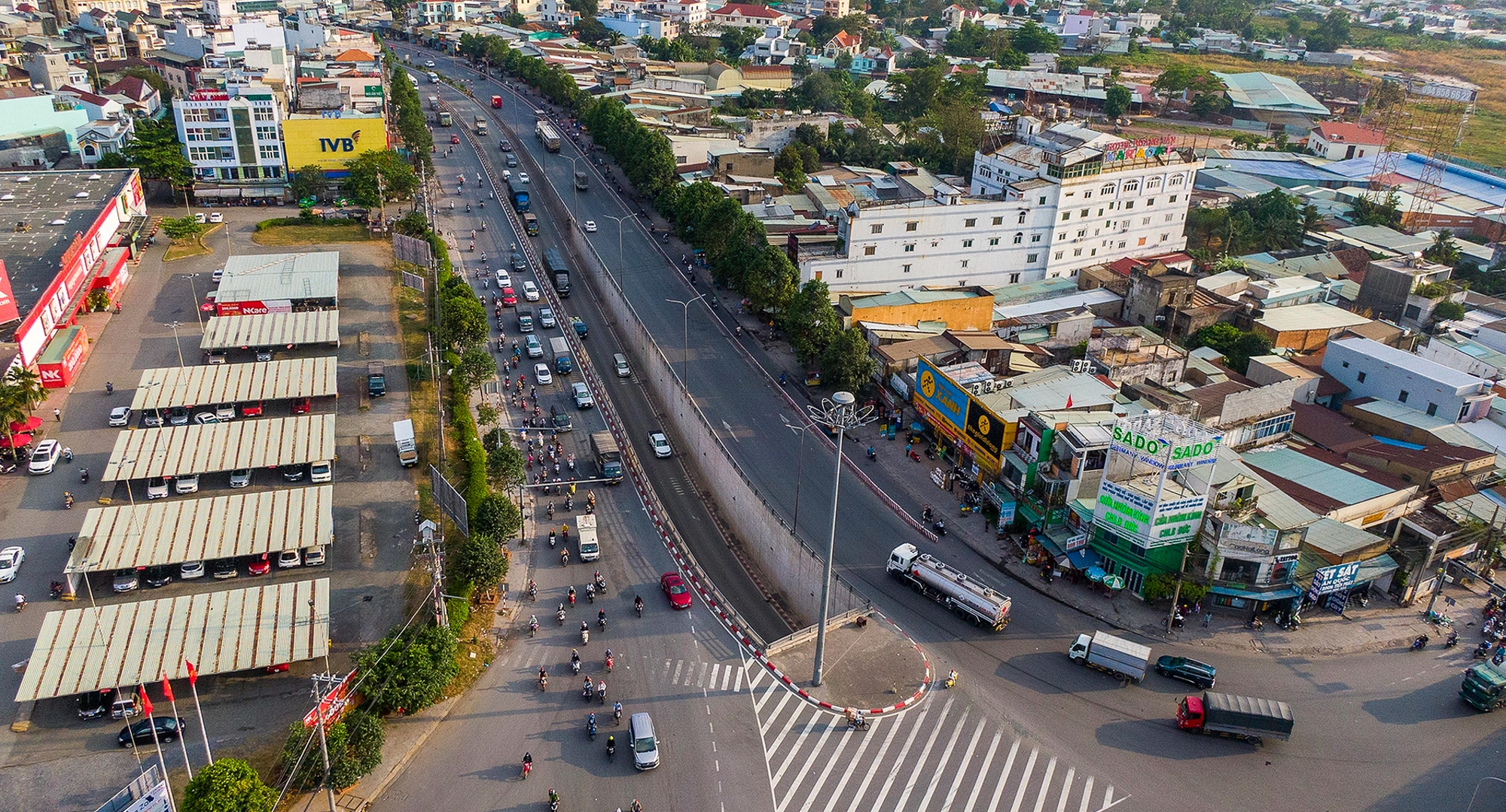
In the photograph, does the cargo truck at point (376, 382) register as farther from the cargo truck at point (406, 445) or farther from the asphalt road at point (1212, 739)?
the asphalt road at point (1212, 739)

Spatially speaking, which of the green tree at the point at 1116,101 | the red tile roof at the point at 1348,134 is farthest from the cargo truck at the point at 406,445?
the green tree at the point at 1116,101

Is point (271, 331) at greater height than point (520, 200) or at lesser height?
lesser

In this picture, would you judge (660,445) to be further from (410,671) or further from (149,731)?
(149,731)

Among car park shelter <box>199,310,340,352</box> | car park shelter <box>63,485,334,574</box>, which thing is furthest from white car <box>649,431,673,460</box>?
car park shelter <box>199,310,340,352</box>


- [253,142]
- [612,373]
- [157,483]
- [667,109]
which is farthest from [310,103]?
[157,483]

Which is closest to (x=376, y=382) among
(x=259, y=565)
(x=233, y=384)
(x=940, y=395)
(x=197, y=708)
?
(x=233, y=384)
